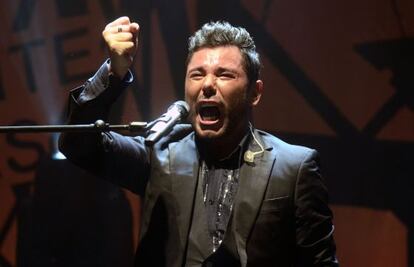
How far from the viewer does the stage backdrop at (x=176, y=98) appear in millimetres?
1976

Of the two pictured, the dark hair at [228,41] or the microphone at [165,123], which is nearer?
the microphone at [165,123]

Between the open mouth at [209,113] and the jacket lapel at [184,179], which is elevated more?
the open mouth at [209,113]

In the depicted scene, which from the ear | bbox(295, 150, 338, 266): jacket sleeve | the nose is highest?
the nose

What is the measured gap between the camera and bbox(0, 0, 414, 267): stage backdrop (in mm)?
1976

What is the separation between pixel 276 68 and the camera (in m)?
2.02

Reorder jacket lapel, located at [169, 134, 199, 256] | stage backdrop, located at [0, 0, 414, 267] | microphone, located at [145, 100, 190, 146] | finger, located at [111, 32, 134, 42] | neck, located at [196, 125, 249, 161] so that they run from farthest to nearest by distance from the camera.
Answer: stage backdrop, located at [0, 0, 414, 267], neck, located at [196, 125, 249, 161], jacket lapel, located at [169, 134, 199, 256], finger, located at [111, 32, 134, 42], microphone, located at [145, 100, 190, 146]

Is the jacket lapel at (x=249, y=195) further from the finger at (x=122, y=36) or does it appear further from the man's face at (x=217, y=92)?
the finger at (x=122, y=36)

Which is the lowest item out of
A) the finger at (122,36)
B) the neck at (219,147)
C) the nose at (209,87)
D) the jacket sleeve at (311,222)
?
the jacket sleeve at (311,222)

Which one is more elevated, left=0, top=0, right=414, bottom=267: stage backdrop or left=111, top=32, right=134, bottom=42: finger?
left=111, top=32, right=134, bottom=42: finger

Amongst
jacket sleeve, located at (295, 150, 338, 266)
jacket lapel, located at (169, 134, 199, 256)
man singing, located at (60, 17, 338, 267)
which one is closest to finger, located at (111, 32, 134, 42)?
man singing, located at (60, 17, 338, 267)

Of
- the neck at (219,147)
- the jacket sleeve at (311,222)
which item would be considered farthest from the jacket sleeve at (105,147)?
the jacket sleeve at (311,222)

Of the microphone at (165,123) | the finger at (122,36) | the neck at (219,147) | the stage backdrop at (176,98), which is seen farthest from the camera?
the stage backdrop at (176,98)

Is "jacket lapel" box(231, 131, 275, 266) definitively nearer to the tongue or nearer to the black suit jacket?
the black suit jacket

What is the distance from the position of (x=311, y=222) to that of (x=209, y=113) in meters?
0.40
